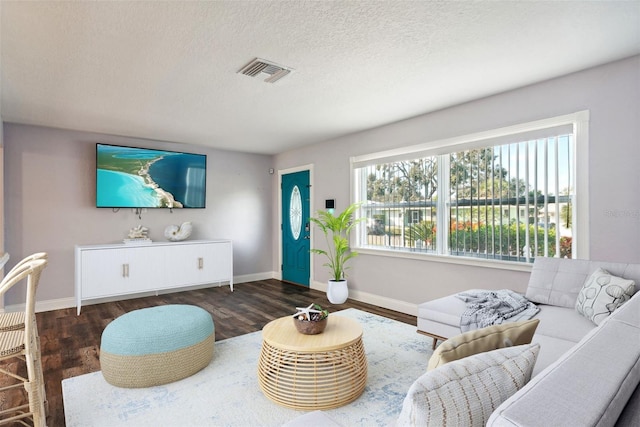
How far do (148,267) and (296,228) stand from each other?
8.06ft

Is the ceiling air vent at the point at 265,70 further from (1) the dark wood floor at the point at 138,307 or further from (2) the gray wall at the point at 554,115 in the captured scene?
(1) the dark wood floor at the point at 138,307

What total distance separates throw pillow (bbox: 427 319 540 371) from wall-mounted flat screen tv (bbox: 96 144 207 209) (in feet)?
16.7

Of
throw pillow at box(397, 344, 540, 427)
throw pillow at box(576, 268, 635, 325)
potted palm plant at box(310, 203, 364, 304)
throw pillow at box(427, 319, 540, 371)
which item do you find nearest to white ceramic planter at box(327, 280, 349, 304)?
potted palm plant at box(310, 203, 364, 304)

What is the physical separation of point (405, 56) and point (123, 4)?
1.86 m

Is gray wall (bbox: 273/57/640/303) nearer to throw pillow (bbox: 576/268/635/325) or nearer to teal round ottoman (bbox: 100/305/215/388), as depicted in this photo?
throw pillow (bbox: 576/268/635/325)

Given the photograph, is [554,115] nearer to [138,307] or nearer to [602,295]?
[602,295]

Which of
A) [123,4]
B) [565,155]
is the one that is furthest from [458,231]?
[123,4]

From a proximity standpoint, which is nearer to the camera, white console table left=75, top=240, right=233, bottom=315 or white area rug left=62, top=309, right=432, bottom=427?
white area rug left=62, top=309, right=432, bottom=427

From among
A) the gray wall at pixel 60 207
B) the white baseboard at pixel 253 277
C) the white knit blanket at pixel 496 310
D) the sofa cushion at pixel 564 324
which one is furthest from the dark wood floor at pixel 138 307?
the sofa cushion at pixel 564 324

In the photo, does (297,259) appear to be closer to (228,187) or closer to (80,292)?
(228,187)

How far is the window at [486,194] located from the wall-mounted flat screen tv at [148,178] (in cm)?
294

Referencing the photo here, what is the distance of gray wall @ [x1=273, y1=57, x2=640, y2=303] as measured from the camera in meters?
2.56

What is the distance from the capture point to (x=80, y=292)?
4.21 meters

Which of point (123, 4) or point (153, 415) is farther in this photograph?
point (153, 415)
